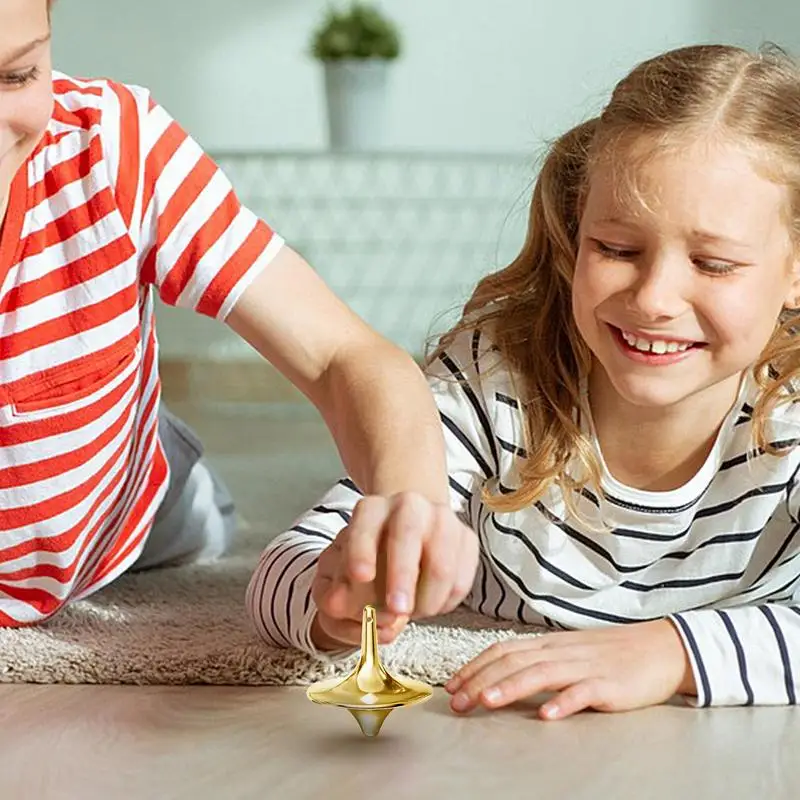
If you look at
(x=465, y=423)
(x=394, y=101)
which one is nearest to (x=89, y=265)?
(x=465, y=423)

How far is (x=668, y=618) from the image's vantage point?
94 centimetres

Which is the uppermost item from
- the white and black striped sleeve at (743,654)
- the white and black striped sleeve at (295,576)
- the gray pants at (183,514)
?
the white and black striped sleeve at (295,576)

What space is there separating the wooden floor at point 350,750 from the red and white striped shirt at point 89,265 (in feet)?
0.59

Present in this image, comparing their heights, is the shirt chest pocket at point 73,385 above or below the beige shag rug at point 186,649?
above

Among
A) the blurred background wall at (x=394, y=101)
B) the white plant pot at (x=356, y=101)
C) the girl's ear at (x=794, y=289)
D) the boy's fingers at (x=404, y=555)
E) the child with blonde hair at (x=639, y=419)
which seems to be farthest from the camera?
the blurred background wall at (x=394, y=101)

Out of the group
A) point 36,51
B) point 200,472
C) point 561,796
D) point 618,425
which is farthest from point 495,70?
point 561,796

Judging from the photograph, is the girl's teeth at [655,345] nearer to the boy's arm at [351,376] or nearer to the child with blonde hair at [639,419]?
the child with blonde hair at [639,419]

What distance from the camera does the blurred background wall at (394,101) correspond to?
2.89 meters

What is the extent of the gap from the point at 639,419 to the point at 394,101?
202cm

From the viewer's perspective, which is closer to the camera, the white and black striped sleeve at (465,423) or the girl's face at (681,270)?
the girl's face at (681,270)

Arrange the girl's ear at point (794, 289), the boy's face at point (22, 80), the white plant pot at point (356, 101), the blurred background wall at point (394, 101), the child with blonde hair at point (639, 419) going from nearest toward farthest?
1. the boy's face at point (22, 80)
2. the child with blonde hair at point (639, 419)
3. the girl's ear at point (794, 289)
4. the white plant pot at point (356, 101)
5. the blurred background wall at point (394, 101)

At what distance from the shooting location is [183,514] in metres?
1.36

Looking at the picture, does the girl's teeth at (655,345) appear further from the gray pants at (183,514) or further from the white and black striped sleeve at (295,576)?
the gray pants at (183,514)

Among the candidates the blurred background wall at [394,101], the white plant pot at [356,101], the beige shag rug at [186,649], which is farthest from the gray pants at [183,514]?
the blurred background wall at [394,101]
